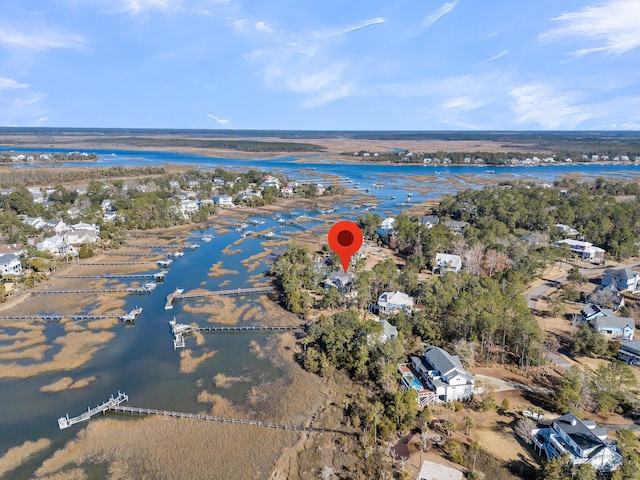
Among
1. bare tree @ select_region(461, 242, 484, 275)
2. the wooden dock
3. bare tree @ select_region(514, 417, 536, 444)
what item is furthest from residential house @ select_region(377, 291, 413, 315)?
bare tree @ select_region(514, 417, 536, 444)

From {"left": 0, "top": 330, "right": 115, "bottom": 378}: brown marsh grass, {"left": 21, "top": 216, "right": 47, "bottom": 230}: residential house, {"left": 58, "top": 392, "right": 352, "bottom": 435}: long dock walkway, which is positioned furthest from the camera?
{"left": 21, "top": 216, "right": 47, "bottom": 230}: residential house

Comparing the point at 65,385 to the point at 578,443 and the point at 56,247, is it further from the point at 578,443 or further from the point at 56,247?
the point at 56,247

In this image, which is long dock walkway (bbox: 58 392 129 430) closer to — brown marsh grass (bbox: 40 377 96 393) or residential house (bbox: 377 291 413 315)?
brown marsh grass (bbox: 40 377 96 393)

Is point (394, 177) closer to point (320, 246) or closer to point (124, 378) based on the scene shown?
point (320, 246)

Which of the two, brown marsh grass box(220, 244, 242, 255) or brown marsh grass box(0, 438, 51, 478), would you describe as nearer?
brown marsh grass box(0, 438, 51, 478)

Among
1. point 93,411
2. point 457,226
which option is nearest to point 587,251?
point 457,226

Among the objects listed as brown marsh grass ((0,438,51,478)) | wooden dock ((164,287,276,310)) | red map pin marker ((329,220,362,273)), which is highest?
red map pin marker ((329,220,362,273))
